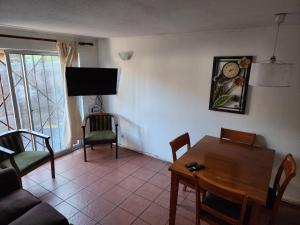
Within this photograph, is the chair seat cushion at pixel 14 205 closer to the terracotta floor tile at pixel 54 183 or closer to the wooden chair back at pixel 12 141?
the terracotta floor tile at pixel 54 183

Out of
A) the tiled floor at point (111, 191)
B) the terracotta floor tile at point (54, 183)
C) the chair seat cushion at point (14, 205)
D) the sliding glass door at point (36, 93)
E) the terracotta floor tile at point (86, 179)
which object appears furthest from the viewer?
the sliding glass door at point (36, 93)

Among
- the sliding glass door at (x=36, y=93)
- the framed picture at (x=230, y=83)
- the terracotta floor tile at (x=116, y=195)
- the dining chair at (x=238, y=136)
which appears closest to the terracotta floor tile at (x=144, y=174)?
the terracotta floor tile at (x=116, y=195)

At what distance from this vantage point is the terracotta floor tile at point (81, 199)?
2.44 meters

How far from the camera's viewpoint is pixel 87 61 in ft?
12.8

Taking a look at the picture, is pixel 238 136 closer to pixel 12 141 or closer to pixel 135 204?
pixel 135 204

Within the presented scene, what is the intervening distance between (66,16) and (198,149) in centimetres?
201

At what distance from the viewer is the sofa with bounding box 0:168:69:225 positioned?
5.38 feet

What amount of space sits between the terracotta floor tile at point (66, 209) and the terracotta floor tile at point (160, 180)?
111 centimetres

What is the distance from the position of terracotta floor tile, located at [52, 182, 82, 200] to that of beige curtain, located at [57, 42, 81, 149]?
114 cm

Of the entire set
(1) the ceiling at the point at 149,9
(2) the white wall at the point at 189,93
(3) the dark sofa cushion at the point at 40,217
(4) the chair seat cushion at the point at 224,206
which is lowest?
(3) the dark sofa cushion at the point at 40,217

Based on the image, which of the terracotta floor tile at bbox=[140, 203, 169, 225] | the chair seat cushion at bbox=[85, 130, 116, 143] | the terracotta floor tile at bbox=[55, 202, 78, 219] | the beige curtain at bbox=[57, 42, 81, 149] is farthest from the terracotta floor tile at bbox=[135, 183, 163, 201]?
the beige curtain at bbox=[57, 42, 81, 149]

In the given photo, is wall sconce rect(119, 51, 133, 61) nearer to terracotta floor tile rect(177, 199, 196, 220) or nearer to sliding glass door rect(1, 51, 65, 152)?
sliding glass door rect(1, 51, 65, 152)

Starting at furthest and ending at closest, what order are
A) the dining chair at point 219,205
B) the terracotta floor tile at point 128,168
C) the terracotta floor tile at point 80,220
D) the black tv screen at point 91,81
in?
the black tv screen at point 91,81
the terracotta floor tile at point 128,168
the terracotta floor tile at point 80,220
the dining chair at point 219,205

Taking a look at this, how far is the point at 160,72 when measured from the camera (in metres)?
3.29
